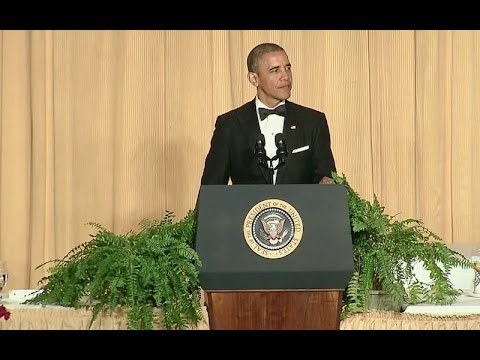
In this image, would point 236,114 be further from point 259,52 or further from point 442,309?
point 442,309

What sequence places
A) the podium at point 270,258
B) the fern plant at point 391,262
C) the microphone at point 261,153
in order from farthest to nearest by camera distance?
1. the microphone at point 261,153
2. the fern plant at point 391,262
3. the podium at point 270,258

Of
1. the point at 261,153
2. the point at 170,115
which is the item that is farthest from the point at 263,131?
the point at 170,115

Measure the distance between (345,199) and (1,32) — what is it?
12.2 feet

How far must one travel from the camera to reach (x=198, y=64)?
19.4 feet

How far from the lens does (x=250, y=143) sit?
12.8ft

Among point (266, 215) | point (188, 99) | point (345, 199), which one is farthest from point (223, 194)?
point (188, 99)

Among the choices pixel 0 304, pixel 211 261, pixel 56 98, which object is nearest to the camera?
pixel 211 261

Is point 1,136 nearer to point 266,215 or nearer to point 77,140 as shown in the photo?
point 77,140

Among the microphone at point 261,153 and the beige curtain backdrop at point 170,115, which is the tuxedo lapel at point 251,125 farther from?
the beige curtain backdrop at point 170,115

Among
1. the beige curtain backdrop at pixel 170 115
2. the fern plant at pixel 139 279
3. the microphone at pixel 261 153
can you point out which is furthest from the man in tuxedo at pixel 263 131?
the beige curtain backdrop at pixel 170 115

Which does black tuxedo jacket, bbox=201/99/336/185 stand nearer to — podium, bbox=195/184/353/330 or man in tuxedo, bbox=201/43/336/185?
man in tuxedo, bbox=201/43/336/185

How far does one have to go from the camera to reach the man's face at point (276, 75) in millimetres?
3826

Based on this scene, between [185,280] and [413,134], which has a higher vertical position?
[413,134]

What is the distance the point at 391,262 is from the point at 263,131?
126 centimetres
